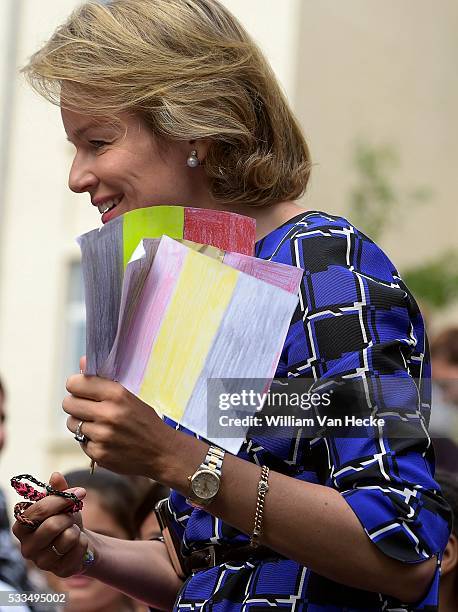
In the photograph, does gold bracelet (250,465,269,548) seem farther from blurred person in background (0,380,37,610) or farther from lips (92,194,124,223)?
blurred person in background (0,380,37,610)

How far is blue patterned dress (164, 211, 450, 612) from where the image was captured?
1.99 m

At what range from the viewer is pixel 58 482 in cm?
229

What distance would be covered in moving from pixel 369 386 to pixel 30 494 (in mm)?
653

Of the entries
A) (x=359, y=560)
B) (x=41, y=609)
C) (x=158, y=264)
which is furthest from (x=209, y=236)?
(x=41, y=609)

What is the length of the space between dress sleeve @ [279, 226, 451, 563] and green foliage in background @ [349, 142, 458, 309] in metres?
11.4

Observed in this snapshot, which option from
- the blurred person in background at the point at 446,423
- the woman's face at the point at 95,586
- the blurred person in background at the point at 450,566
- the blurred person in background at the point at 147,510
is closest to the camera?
the blurred person in background at the point at 450,566

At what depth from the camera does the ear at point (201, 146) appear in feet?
8.02

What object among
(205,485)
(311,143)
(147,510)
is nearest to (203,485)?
(205,485)

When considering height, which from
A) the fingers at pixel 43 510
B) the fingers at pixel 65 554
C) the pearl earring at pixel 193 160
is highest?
the pearl earring at pixel 193 160

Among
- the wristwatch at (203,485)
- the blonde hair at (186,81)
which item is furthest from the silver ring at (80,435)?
the blonde hair at (186,81)

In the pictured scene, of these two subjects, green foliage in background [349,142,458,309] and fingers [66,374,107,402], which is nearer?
fingers [66,374,107,402]

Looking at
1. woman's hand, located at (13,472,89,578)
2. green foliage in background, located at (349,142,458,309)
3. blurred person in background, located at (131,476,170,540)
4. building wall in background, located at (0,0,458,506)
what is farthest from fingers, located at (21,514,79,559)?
building wall in background, located at (0,0,458,506)

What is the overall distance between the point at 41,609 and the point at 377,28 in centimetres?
1416

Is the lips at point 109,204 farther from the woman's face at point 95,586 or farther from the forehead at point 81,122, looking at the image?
the woman's face at point 95,586
